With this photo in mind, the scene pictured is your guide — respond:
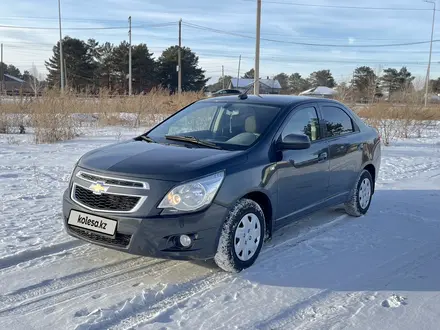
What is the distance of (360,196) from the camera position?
614 cm

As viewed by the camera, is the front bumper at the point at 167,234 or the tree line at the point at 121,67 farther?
the tree line at the point at 121,67

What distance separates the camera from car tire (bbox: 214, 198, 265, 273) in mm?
3908

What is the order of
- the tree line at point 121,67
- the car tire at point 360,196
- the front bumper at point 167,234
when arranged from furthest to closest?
the tree line at point 121,67
the car tire at point 360,196
the front bumper at point 167,234

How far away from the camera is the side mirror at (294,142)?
4.48m

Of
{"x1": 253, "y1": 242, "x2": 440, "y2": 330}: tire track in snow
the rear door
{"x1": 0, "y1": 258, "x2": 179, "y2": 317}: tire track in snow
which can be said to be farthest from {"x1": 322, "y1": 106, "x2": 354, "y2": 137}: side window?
{"x1": 0, "y1": 258, "x2": 179, "y2": 317}: tire track in snow

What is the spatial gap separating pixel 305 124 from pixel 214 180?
1.76 meters

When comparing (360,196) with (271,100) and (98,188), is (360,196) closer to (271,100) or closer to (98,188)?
(271,100)

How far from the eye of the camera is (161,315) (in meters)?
3.27

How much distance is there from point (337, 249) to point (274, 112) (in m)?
1.64

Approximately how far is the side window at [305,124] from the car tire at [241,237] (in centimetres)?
97

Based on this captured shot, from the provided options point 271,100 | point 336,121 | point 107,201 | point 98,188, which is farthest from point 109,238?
point 336,121

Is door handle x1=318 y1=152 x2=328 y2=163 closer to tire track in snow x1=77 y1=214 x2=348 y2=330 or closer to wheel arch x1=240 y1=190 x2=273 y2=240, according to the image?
wheel arch x1=240 y1=190 x2=273 y2=240

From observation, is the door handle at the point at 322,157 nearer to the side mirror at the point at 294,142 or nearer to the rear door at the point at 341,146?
the rear door at the point at 341,146

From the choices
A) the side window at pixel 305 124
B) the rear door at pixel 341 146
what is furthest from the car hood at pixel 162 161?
the rear door at pixel 341 146
